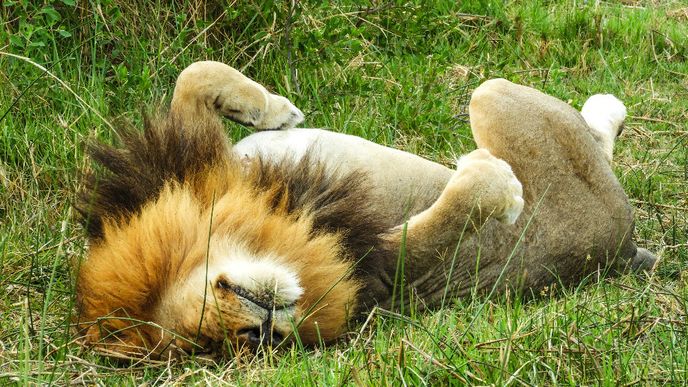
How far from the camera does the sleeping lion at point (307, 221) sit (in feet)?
9.41

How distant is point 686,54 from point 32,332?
493 cm

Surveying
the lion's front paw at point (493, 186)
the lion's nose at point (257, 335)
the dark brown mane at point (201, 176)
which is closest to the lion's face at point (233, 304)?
the lion's nose at point (257, 335)

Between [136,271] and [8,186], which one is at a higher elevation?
[136,271]

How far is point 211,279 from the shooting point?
2.80 m

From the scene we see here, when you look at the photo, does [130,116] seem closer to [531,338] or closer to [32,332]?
[32,332]

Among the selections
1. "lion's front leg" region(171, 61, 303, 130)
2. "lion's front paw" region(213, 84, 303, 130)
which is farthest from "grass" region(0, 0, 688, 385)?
"lion's front paw" region(213, 84, 303, 130)

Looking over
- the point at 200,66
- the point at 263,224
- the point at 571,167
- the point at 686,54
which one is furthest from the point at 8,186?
the point at 686,54

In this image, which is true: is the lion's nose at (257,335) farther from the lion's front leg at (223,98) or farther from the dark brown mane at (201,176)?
the lion's front leg at (223,98)

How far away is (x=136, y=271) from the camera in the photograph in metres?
2.92

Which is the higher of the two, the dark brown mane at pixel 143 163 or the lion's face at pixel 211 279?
the dark brown mane at pixel 143 163

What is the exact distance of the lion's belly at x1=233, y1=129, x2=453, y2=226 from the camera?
371cm

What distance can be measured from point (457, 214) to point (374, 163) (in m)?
0.50

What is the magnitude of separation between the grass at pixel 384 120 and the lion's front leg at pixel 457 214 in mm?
197

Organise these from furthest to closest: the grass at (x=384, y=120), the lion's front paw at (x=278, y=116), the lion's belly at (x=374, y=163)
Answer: the lion's front paw at (x=278, y=116) < the lion's belly at (x=374, y=163) < the grass at (x=384, y=120)
